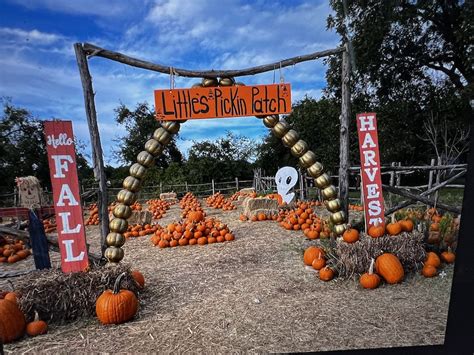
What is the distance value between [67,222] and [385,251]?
2.87 metres

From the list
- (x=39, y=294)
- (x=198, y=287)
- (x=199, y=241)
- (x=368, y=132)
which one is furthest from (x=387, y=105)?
(x=199, y=241)

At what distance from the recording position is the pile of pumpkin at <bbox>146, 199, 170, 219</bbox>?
806cm

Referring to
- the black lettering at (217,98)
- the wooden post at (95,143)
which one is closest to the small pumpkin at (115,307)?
the wooden post at (95,143)

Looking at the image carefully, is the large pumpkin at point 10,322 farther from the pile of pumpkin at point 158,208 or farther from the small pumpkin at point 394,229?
the pile of pumpkin at point 158,208

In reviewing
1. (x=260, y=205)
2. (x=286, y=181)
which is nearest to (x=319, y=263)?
(x=260, y=205)

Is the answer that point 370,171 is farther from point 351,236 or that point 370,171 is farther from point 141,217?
point 141,217

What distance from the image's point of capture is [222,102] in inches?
108

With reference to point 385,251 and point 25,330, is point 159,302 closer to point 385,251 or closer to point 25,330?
point 25,330

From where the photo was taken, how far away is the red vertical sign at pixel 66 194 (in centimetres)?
212

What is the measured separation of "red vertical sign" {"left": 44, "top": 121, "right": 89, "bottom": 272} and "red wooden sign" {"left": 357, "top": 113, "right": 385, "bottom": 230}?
8.03ft

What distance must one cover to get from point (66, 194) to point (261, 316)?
170 cm

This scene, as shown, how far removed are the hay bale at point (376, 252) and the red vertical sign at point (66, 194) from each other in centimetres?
235

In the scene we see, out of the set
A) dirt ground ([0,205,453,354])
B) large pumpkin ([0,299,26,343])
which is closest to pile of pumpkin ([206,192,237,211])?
dirt ground ([0,205,453,354])

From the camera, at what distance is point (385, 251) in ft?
9.91
